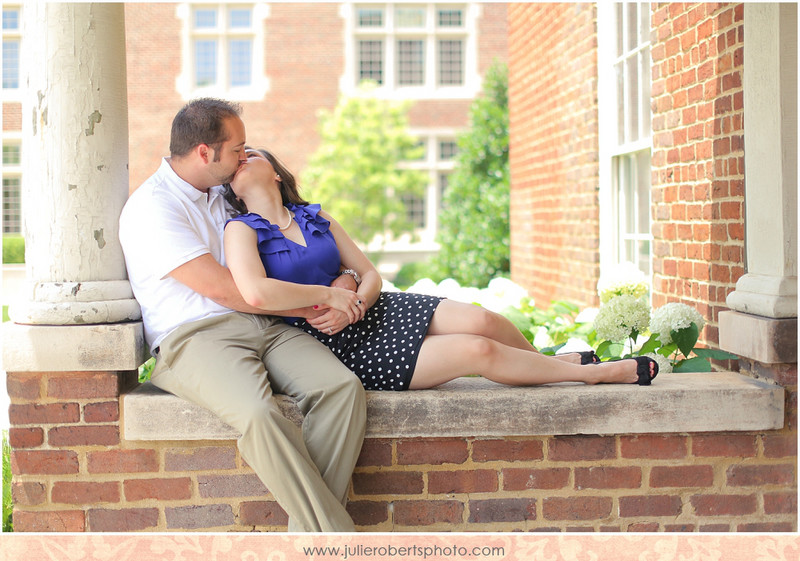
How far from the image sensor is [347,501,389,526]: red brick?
2.79m

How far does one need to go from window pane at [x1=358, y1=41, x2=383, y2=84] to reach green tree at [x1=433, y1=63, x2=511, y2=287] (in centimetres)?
805

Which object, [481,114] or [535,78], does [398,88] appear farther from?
[535,78]

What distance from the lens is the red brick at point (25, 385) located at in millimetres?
2727

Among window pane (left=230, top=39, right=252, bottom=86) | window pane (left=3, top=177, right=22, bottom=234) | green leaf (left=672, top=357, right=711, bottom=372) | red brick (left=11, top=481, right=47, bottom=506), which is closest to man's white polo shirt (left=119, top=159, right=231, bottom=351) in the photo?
red brick (left=11, top=481, right=47, bottom=506)

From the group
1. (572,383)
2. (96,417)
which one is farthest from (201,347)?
(572,383)

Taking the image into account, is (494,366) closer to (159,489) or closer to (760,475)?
(760,475)

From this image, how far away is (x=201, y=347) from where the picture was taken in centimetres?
263

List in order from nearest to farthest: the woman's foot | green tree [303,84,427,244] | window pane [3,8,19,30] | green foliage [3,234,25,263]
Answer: the woman's foot < green foliage [3,234,25,263] < green tree [303,84,427,244] < window pane [3,8,19,30]

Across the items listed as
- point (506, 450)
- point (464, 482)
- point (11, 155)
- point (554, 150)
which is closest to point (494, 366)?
point (506, 450)

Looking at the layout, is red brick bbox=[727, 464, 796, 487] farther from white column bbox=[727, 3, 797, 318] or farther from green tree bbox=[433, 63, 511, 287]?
green tree bbox=[433, 63, 511, 287]

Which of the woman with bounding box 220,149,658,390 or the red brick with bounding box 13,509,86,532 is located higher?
the woman with bounding box 220,149,658,390

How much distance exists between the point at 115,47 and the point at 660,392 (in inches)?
88.6

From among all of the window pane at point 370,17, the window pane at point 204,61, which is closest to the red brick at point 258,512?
the window pane at point 204,61

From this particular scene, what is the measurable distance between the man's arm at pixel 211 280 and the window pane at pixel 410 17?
1966cm
